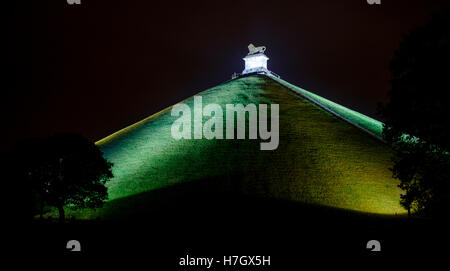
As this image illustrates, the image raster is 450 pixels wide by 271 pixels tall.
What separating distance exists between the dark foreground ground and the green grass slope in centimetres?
275

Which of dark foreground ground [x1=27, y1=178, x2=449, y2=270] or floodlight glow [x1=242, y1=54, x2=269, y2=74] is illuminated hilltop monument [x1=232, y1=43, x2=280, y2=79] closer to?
floodlight glow [x1=242, y1=54, x2=269, y2=74]

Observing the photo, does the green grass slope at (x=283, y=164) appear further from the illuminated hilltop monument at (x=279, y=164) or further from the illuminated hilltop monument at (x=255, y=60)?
the illuminated hilltop monument at (x=255, y=60)

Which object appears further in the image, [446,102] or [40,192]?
[40,192]

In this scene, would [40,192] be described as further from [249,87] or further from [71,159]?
[249,87]

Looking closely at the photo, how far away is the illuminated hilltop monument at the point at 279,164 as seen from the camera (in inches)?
1083

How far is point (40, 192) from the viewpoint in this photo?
24609 millimetres

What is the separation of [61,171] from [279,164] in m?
17.3

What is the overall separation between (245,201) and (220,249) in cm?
1154

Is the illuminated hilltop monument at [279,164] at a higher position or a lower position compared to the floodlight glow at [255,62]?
lower

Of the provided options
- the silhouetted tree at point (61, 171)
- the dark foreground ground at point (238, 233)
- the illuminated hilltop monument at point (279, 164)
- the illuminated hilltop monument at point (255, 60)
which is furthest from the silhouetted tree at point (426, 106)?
the illuminated hilltop monument at point (255, 60)

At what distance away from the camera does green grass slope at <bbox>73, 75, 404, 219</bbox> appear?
90.2 ft

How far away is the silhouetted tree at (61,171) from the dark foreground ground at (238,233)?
2958 mm

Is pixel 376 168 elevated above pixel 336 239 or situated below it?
above
